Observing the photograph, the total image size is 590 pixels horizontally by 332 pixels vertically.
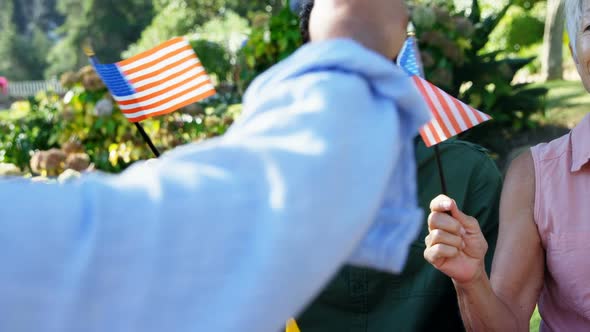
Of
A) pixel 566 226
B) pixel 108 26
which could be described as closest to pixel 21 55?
pixel 108 26

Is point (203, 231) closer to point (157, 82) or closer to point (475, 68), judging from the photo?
Result: point (157, 82)

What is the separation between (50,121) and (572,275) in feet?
14.7

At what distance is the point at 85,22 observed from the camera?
45500mm

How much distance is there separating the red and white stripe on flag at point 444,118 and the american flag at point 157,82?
25.1 inches

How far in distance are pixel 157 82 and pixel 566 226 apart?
1.18m

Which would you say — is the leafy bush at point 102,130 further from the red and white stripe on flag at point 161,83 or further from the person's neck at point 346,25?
the person's neck at point 346,25

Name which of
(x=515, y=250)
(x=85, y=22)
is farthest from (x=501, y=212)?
(x=85, y=22)

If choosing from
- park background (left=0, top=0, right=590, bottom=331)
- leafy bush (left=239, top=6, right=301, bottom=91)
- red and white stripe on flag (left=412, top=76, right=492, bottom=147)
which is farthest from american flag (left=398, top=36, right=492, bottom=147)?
leafy bush (left=239, top=6, right=301, bottom=91)

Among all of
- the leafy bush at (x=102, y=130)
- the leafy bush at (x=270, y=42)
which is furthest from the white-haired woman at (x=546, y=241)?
the leafy bush at (x=270, y=42)

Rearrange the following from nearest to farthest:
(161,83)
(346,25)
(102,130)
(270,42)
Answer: (346,25)
(161,83)
(102,130)
(270,42)

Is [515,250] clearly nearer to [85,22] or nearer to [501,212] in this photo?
[501,212]

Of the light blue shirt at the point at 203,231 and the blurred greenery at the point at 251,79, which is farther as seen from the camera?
the blurred greenery at the point at 251,79

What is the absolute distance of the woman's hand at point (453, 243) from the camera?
140cm

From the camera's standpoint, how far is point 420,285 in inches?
72.5
